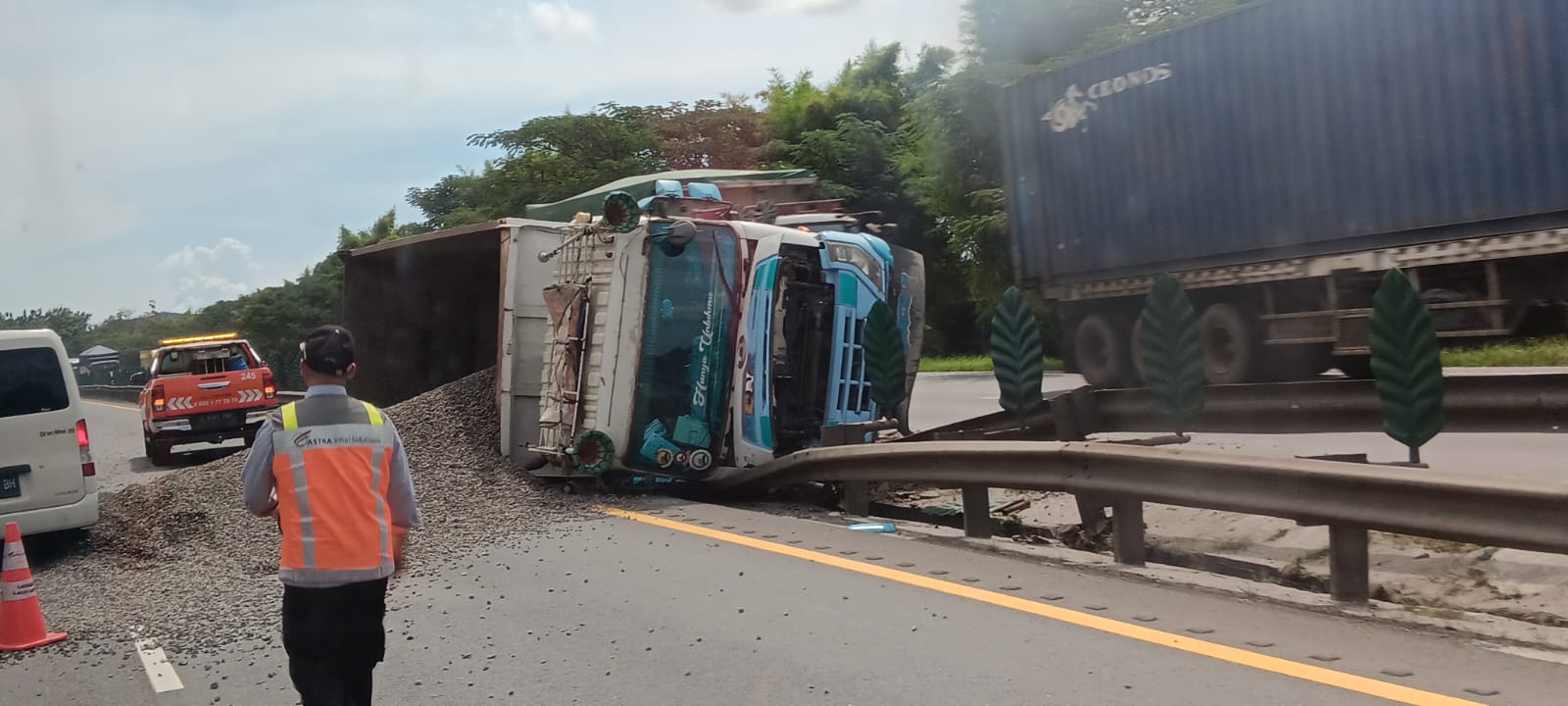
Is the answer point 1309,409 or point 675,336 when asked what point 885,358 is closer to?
point 675,336

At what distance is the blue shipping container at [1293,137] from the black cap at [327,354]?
1148 cm

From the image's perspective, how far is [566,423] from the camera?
9359mm

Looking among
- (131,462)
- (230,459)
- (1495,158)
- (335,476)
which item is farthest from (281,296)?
(335,476)

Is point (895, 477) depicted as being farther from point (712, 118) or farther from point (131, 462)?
point (712, 118)

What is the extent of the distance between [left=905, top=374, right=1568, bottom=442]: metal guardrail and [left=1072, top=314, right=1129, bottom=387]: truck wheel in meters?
9.15

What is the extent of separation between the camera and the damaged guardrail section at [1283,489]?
4586mm

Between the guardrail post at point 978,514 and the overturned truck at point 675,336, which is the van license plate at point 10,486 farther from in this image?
the guardrail post at point 978,514

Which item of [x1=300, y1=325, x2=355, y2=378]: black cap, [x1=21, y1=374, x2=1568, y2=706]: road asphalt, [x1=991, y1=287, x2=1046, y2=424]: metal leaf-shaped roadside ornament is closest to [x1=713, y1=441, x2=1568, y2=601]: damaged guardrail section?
[x1=21, y1=374, x2=1568, y2=706]: road asphalt

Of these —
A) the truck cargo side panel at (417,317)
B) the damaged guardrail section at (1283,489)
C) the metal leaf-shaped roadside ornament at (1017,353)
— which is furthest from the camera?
the truck cargo side panel at (417,317)

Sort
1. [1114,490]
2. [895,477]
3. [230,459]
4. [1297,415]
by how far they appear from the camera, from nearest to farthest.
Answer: [1114,490] → [1297,415] → [895,477] → [230,459]

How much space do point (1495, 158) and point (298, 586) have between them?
11940 mm

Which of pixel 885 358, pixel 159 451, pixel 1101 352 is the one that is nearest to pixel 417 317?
pixel 885 358

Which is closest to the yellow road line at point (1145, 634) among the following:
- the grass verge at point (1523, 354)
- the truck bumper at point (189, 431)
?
the grass verge at point (1523, 354)

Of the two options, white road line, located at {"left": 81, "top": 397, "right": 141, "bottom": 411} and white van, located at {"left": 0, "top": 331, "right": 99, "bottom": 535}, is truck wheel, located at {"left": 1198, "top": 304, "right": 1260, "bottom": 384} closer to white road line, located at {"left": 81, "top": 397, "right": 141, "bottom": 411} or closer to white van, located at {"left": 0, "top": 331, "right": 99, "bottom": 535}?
white van, located at {"left": 0, "top": 331, "right": 99, "bottom": 535}
